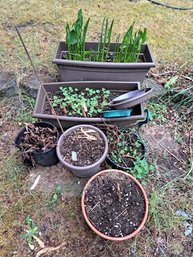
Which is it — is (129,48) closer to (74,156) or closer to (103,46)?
(103,46)

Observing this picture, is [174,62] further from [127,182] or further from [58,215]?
[58,215]

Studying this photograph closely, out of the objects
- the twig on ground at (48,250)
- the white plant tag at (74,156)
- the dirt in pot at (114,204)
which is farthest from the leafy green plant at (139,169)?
the twig on ground at (48,250)

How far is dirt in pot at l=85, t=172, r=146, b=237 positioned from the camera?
→ 1219 millimetres

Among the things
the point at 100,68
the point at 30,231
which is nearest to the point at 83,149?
the point at 30,231

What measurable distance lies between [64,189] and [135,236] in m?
0.50

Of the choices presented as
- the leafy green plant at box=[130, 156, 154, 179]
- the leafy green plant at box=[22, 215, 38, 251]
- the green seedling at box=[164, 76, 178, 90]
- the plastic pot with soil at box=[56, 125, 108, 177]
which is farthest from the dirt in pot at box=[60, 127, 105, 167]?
the green seedling at box=[164, 76, 178, 90]

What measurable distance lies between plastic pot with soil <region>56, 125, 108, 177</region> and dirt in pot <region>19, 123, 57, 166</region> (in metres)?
0.08

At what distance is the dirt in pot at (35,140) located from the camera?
55.6 inches

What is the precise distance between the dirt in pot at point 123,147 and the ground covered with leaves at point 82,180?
0.12m

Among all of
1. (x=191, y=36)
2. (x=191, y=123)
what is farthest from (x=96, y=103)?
(x=191, y=36)

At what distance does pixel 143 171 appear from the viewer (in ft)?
4.88

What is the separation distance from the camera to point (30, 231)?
1.29m

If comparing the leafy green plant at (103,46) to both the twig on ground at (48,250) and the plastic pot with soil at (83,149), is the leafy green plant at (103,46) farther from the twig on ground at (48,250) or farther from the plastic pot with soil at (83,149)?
the twig on ground at (48,250)

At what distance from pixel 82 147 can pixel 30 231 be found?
548 mm
